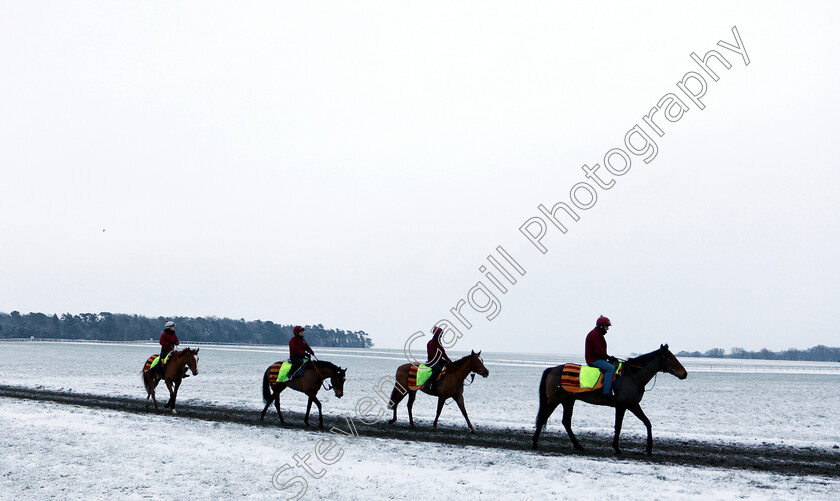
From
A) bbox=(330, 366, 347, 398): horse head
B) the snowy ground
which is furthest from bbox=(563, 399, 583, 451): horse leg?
bbox=(330, 366, 347, 398): horse head

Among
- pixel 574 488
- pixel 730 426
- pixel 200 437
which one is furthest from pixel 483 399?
pixel 574 488

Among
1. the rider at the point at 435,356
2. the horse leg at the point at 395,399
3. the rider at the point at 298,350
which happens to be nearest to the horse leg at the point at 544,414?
the rider at the point at 435,356

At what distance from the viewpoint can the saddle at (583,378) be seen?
14266 mm

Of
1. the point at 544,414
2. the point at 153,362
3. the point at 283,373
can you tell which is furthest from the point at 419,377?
the point at 153,362

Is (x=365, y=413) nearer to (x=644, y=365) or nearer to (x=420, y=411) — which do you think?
(x=420, y=411)

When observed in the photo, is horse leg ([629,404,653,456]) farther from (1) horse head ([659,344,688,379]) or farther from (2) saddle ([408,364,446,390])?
(2) saddle ([408,364,446,390])

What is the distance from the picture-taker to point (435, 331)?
700 inches

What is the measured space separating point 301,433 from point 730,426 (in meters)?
14.0

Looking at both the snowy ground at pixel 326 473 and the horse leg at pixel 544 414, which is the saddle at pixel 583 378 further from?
the snowy ground at pixel 326 473

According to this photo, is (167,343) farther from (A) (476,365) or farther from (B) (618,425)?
(B) (618,425)

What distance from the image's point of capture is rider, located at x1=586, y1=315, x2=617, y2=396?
1416 centimetres

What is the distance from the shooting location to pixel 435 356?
17859 mm

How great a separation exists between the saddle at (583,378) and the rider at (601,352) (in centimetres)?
13

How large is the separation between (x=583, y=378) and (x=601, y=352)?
725 mm
